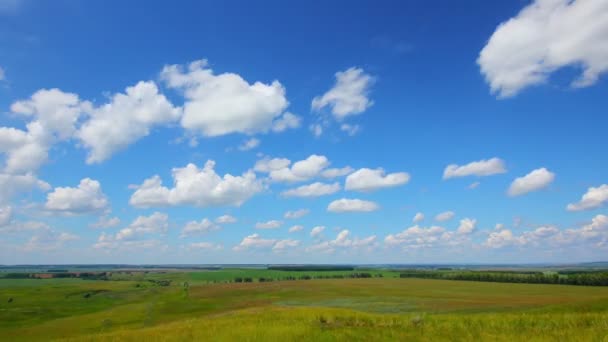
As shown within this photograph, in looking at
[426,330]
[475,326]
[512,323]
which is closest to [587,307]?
[512,323]

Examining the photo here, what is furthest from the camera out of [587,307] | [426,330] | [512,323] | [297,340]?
[587,307]

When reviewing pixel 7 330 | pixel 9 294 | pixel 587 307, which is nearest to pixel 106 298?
pixel 9 294

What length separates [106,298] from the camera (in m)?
114

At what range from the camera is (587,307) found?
36.2 metres

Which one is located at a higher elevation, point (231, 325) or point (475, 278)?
point (231, 325)

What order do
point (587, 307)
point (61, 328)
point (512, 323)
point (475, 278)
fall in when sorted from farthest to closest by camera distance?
point (475, 278) < point (61, 328) < point (587, 307) < point (512, 323)

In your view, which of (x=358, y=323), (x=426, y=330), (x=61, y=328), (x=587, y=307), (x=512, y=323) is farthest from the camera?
(x=61, y=328)

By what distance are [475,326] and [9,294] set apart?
468 ft

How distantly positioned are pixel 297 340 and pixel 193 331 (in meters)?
6.96

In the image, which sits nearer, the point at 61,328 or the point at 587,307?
the point at 587,307

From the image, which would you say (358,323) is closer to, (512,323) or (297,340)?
(297,340)

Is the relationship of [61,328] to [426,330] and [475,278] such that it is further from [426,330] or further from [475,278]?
[475,278]

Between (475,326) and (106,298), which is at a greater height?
(475,326)

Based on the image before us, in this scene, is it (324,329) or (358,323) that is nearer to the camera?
(324,329)
